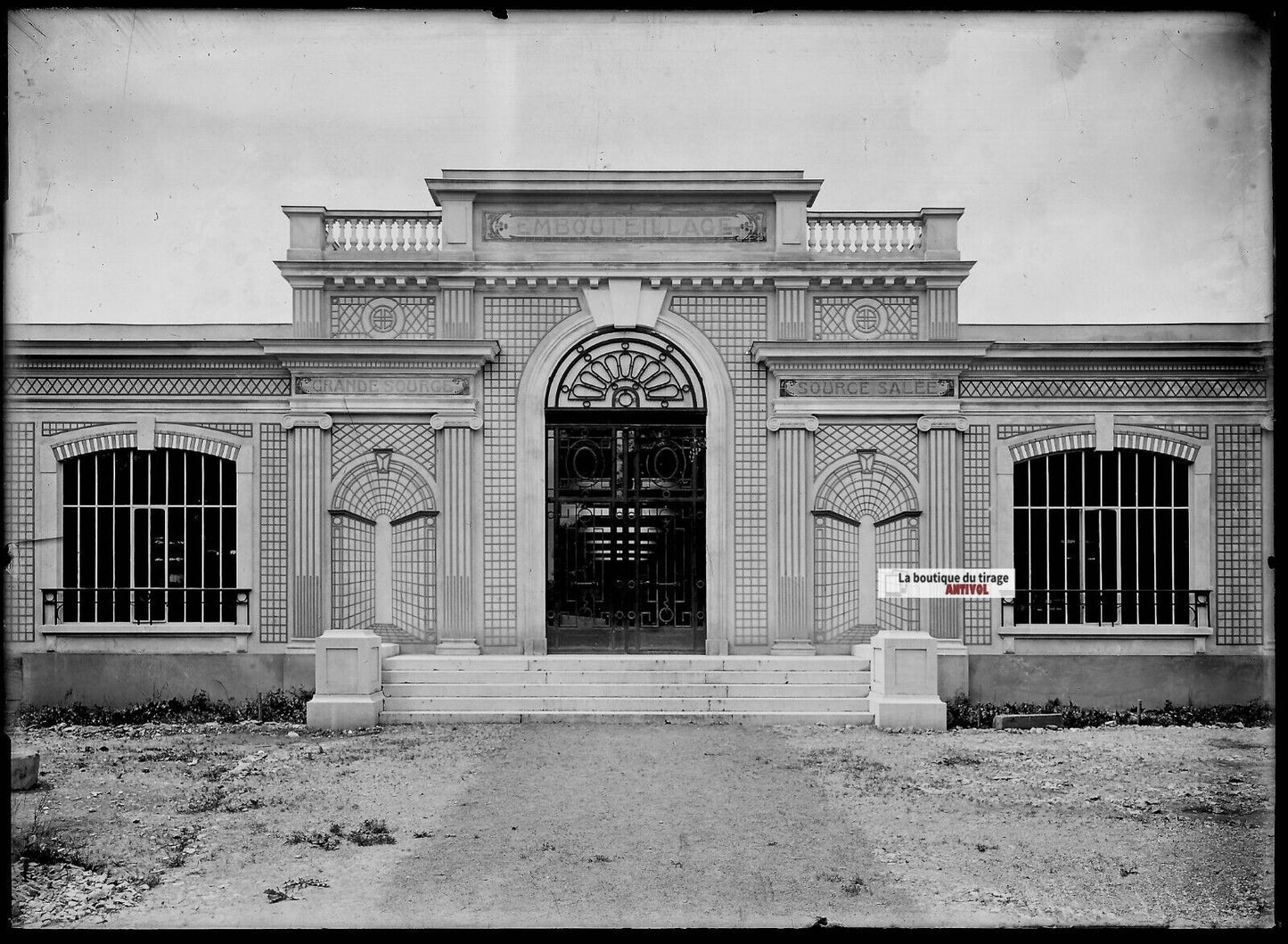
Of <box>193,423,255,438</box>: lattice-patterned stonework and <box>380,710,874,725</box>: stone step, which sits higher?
<box>193,423,255,438</box>: lattice-patterned stonework

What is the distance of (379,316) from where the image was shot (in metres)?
12.8

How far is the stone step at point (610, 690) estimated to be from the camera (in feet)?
38.2

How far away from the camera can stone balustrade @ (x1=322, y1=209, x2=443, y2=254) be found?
1280cm

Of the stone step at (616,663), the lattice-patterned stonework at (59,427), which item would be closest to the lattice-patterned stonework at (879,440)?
the stone step at (616,663)

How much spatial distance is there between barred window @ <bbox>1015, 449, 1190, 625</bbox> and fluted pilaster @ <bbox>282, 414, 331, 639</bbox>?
9010mm

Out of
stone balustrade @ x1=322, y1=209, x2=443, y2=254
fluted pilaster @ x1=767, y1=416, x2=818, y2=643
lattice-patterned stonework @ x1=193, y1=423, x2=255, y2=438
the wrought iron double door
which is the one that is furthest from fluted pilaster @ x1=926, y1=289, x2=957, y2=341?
lattice-patterned stonework @ x1=193, y1=423, x2=255, y2=438

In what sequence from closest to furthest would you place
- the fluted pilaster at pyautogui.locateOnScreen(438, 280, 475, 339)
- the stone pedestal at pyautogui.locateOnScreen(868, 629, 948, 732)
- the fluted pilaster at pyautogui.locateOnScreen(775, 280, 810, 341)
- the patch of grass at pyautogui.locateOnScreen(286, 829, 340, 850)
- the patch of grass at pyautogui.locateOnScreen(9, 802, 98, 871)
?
the patch of grass at pyautogui.locateOnScreen(9, 802, 98, 871) < the patch of grass at pyautogui.locateOnScreen(286, 829, 340, 850) < the stone pedestal at pyautogui.locateOnScreen(868, 629, 948, 732) < the fluted pilaster at pyautogui.locateOnScreen(438, 280, 475, 339) < the fluted pilaster at pyautogui.locateOnScreen(775, 280, 810, 341)

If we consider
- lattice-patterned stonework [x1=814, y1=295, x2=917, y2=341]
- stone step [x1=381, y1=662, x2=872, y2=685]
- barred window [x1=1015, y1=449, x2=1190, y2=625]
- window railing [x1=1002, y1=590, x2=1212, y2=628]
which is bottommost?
stone step [x1=381, y1=662, x2=872, y2=685]

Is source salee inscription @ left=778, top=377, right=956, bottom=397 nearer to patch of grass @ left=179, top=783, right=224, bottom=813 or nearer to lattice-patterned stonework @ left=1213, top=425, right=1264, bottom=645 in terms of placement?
lattice-patterned stonework @ left=1213, top=425, right=1264, bottom=645

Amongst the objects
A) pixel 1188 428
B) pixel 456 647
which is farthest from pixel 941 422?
pixel 456 647

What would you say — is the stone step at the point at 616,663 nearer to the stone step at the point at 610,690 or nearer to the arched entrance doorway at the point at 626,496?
the stone step at the point at 610,690

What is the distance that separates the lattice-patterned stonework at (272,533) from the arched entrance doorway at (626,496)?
3.41 metres

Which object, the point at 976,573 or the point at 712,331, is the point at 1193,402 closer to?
the point at 976,573

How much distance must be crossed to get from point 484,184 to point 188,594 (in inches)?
256
